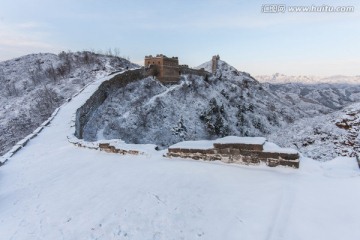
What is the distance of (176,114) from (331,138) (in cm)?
2369

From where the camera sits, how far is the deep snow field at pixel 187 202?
15.1 feet

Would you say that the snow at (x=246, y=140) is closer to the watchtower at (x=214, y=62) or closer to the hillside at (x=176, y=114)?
the hillside at (x=176, y=114)

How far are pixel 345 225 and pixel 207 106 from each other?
128 feet

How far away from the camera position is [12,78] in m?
45.8

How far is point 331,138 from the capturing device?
14.7m

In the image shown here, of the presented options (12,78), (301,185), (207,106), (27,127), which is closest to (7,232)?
(301,185)

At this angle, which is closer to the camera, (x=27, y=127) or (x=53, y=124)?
(x=53, y=124)

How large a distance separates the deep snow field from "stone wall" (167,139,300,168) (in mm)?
215

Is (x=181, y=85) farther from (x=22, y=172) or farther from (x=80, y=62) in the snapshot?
(x=22, y=172)

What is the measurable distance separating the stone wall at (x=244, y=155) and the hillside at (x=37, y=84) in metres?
20.0

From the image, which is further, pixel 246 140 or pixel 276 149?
pixel 246 140

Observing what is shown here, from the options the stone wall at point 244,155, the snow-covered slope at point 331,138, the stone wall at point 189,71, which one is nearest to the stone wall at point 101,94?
the stone wall at point 244,155

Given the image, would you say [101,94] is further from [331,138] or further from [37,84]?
[331,138]

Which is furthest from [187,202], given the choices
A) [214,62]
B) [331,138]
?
[214,62]
